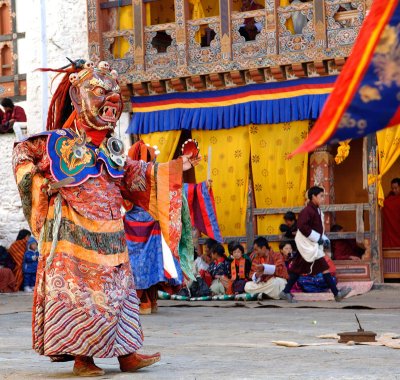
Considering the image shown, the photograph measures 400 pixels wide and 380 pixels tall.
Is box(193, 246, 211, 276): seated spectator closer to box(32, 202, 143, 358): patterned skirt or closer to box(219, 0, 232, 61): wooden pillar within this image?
box(219, 0, 232, 61): wooden pillar

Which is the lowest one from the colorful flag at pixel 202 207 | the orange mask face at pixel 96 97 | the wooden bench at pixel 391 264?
the wooden bench at pixel 391 264

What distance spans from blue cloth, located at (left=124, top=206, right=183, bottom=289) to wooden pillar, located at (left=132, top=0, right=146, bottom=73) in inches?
200

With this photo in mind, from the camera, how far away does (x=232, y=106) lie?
16.6m

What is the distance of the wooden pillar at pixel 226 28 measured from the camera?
1634 centimetres

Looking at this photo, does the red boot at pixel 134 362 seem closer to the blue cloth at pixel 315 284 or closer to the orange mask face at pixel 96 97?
the orange mask face at pixel 96 97

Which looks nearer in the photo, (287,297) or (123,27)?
(287,297)

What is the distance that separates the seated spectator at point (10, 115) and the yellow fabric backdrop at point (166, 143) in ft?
8.36

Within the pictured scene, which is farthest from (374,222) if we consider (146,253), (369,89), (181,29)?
(369,89)

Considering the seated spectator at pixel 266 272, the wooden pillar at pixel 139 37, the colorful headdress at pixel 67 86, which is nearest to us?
the colorful headdress at pixel 67 86

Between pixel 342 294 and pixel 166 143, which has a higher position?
pixel 166 143

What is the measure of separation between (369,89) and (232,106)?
14076 millimetres

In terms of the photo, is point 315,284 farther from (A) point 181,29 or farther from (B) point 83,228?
(B) point 83,228

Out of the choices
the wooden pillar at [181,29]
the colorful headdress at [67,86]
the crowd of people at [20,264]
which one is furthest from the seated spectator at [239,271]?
the colorful headdress at [67,86]

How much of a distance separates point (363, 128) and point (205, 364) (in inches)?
176
